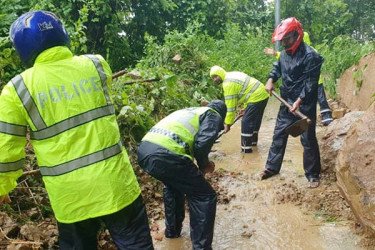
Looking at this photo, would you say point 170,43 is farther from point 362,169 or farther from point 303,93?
point 362,169

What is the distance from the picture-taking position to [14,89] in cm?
185

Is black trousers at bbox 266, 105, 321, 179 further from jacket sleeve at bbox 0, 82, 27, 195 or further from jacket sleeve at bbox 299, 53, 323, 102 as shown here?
jacket sleeve at bbox 0, 82, 27, 195

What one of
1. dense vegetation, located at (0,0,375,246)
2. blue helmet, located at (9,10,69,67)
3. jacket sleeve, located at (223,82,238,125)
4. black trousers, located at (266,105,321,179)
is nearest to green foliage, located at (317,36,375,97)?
dense vegetation, located at (0,0,375,246)

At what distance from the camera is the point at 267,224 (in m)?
3.61

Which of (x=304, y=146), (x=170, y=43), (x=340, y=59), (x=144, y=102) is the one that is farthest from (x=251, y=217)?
(x=170, y=43)

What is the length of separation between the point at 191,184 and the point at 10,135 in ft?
4.85

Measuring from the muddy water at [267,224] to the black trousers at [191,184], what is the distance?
0.42 meters

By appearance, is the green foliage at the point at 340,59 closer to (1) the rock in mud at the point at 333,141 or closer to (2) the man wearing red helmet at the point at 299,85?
(1) the rock in mud at the point at 333,141

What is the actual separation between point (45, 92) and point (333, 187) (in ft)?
11.8

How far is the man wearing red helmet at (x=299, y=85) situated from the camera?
4125 mm

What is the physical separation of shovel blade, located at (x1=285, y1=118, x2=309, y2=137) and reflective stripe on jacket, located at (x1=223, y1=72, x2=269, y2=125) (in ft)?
5.69

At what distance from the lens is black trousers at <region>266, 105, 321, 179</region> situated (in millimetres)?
4270

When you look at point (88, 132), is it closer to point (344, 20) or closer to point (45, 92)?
point (45, 92)

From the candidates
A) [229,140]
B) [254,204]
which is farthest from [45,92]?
[229,140]
